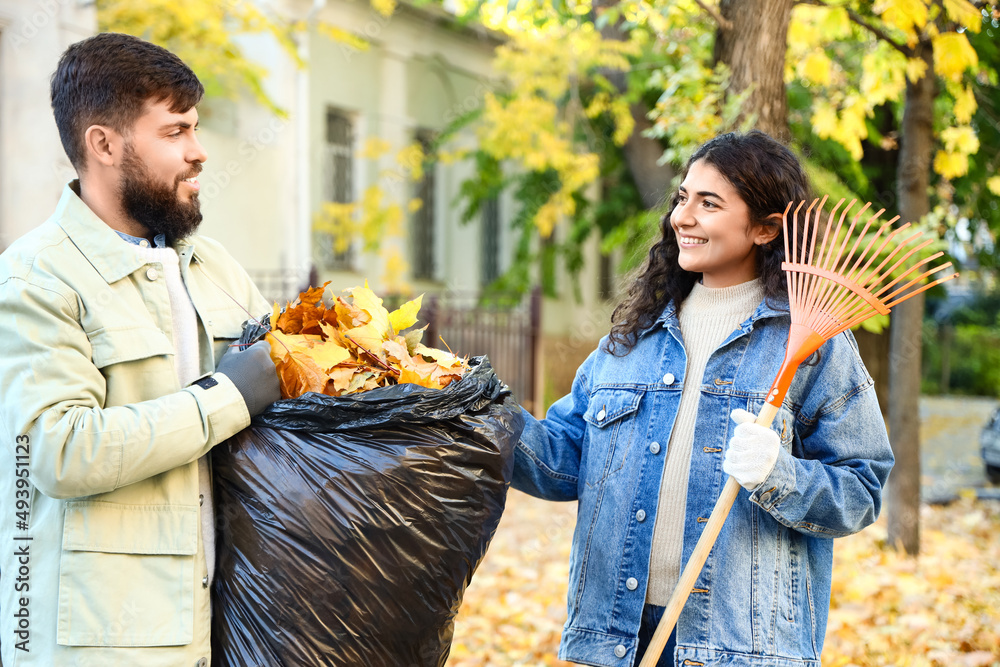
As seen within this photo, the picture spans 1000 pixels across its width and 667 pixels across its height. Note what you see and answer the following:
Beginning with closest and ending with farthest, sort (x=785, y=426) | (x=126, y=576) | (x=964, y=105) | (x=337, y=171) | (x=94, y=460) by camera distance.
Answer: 1. (x=94, y=460)
2. (x=126, y=576)
3. (x=785, y=426)
4. (x=964, y=105)
5. (x=337, y=171)

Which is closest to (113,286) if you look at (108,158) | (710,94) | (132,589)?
(108,158)

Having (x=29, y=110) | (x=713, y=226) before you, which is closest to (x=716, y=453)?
(x=713, y=226)

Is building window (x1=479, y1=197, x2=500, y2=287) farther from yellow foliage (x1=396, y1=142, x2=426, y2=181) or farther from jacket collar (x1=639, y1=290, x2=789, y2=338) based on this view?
jacket collar (x1=639, y1=290, x2=789, y2=338)

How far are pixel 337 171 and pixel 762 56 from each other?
22.9 feet

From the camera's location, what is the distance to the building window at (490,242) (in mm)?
12414

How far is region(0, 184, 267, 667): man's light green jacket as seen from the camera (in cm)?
146

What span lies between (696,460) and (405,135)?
9.18m

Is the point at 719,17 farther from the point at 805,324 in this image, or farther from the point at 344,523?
the point at 344,523

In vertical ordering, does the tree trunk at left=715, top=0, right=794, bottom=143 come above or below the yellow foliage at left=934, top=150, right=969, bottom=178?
above

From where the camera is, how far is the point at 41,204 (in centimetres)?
562

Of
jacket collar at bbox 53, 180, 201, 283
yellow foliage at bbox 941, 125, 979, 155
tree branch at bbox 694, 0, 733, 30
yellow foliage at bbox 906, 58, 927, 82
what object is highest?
tree branch at bbox 694, 0, 733, 30

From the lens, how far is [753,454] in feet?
5.45

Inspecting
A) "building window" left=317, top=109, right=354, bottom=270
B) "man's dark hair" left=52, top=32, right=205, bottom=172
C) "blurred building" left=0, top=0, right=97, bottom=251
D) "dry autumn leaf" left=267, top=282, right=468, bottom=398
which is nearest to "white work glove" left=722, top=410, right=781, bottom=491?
"dry autumn leaf" left=267, top=282, right=468, bottom=398

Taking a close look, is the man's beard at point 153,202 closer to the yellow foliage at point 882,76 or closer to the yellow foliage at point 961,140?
the yellow foliage at point 882,76
